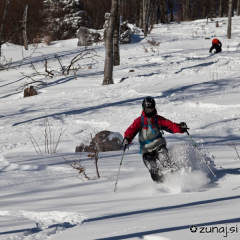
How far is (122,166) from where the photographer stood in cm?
493

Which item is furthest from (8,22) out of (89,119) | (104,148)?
(104,148)

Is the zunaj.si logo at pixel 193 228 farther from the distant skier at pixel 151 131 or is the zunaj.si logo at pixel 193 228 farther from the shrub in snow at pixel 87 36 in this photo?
the shrub in snow at pixel 87 36

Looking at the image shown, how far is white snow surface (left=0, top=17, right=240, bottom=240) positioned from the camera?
2873 mm

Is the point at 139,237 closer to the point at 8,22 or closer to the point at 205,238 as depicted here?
the point at 205,238

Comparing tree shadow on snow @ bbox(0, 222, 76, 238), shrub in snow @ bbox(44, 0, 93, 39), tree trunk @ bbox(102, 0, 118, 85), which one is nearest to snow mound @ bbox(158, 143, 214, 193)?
tree shadow on snow @ bbox(0, 222, 76, 238)

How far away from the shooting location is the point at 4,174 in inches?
191

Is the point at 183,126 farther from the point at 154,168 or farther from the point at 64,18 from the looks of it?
the point at 64,18

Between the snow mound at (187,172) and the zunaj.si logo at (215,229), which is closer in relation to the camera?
the zunaj.si logo at (215,229)

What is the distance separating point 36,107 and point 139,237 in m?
8.34

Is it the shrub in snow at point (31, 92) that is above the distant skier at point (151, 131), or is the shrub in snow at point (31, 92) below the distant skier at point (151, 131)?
below

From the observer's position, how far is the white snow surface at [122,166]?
113 inches

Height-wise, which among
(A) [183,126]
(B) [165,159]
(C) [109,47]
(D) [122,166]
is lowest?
(D) [122,166]

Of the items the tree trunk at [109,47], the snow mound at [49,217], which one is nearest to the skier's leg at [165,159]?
the snow mound at [49,217]

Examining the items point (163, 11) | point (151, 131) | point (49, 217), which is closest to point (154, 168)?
point (151, 131)
